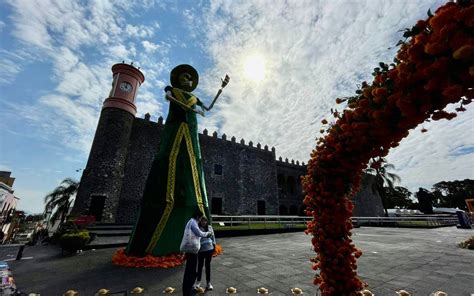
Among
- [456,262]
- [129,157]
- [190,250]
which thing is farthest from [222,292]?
[129,157]

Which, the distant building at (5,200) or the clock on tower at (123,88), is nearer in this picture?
the clock on tower at (123,88)

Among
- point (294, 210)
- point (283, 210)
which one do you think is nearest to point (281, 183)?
point (283, 210)

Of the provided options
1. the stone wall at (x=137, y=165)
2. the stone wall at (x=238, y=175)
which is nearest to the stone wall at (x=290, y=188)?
the stone wall at (x=238, y=175)

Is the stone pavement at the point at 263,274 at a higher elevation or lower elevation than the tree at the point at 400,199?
lower

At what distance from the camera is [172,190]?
20.8ft

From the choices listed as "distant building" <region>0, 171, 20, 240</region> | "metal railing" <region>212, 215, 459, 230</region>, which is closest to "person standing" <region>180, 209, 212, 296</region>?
"metal railing" <region>212, 215, 459, 230</region>

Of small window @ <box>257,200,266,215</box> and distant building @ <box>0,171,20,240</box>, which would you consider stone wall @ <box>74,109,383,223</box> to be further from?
distant building @ <box>0,171,20,240</box>

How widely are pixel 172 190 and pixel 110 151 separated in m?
11.9

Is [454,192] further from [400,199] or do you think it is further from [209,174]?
[209,174]

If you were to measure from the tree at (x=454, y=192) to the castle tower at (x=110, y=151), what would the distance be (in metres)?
61.9

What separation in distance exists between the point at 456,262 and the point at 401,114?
19.7 ft

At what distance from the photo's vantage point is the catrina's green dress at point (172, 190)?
236 inches

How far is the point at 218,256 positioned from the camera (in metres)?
6.78

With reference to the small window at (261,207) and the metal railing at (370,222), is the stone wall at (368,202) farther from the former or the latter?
the small window at (261,207)
